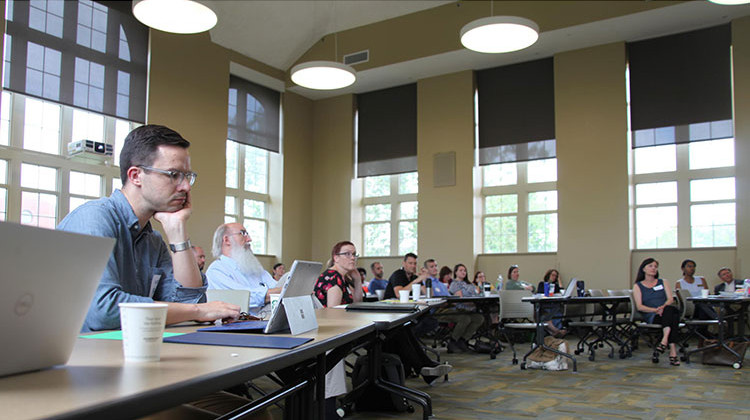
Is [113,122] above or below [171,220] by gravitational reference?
above

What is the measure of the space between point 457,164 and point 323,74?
161 inches

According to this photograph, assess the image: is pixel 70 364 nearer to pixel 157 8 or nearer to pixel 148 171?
pixel 148 171

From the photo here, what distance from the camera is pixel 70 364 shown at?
3.41 ft

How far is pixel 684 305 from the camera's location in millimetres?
6770

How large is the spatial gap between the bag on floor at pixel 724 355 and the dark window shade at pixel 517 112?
4.81 metres

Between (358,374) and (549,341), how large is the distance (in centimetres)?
268

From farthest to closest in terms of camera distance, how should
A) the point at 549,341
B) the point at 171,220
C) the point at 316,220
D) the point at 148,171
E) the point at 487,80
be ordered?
the point at 316,220 < the point at 487,80 < the point at 549,341 < the point at 171,220 < the point at 148,171

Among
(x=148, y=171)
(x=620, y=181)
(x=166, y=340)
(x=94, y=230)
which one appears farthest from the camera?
(x=620, y=181)

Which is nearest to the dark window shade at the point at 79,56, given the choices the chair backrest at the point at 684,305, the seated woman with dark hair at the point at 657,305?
the seated woman with dark hair at the point at 657,305

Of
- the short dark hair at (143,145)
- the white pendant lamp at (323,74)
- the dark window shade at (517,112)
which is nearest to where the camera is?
the short dark hair at (143,145)

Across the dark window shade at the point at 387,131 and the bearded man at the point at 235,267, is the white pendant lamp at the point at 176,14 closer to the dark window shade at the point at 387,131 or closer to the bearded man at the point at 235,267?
the bearded man at the point at 235,267

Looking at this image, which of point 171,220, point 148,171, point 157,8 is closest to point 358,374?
point 171,220

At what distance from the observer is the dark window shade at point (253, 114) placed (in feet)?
34.4

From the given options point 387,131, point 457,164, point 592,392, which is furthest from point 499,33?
point 387,131
